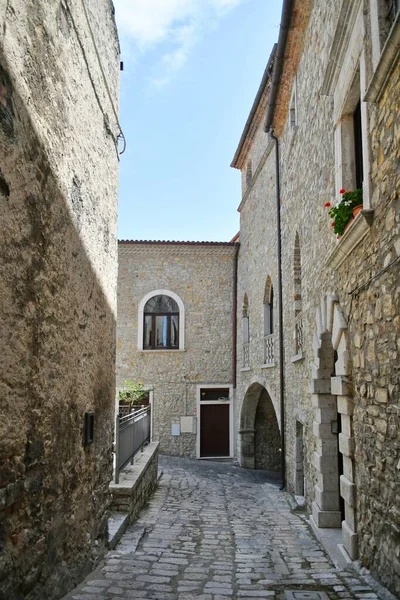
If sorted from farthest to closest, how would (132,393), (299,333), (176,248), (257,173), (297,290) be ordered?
(176,248) → (132,393) → (257,173) → (297,290) → (299,333)

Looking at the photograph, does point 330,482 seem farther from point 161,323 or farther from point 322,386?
point 161,323

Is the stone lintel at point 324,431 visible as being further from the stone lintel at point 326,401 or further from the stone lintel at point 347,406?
the stone lintel at point 347,406

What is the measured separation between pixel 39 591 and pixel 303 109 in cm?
764

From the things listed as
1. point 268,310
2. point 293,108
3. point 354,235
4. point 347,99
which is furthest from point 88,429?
point 268,310

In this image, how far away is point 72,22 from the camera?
13.4 feet

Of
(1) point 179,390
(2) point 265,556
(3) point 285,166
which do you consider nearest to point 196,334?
(1) point 179,390

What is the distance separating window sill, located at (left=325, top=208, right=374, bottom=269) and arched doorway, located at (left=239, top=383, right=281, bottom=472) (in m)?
9.72

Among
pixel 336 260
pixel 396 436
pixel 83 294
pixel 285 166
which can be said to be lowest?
pixel 396 436

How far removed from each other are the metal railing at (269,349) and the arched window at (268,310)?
299 mm

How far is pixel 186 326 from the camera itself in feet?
55.9

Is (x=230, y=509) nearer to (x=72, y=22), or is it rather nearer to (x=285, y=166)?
(x=285, y=166)

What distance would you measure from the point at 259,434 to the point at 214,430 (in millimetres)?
1870

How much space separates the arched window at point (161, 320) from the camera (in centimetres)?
1705

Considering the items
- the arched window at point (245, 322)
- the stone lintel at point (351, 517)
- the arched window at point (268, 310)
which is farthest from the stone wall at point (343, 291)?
the arched window at point (245, 322)
